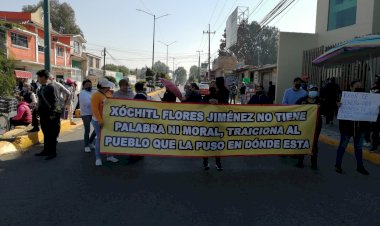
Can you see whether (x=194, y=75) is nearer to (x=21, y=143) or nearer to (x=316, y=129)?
(x=21, y=143)

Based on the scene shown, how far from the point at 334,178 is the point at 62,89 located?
596 centimetres

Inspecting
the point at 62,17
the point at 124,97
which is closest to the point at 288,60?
the point at 124,97

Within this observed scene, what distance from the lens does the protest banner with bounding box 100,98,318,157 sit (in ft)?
19.9

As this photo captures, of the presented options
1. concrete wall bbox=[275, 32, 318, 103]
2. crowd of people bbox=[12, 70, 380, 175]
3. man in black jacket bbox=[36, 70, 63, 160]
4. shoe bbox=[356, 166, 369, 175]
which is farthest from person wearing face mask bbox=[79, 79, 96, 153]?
concrete wall bbox=[275, 32, 318, 103]

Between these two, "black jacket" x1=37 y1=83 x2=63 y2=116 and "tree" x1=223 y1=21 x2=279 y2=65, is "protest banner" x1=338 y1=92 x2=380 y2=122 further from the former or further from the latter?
"tree" x1=223 y1=21 x2=279 y2=65

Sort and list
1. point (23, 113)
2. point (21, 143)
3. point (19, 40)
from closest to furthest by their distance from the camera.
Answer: point (21, 143) < point (23, 113) < point (19, 40)

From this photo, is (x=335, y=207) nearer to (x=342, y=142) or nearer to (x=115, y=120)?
(x=342, y=142)

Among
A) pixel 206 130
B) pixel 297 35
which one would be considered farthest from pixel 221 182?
pixel 297 35

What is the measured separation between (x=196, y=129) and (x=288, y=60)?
16009 mm

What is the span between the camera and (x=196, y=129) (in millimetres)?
6164

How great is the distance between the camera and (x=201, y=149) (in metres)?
6.19

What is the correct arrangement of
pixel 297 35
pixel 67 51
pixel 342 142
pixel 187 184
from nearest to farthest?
pixel 187 184 → pixel 342 142 → pixel 297 35 → pixel 67 51

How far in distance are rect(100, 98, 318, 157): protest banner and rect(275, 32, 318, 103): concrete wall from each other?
14.5 metres

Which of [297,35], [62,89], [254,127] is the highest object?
[297,35]
